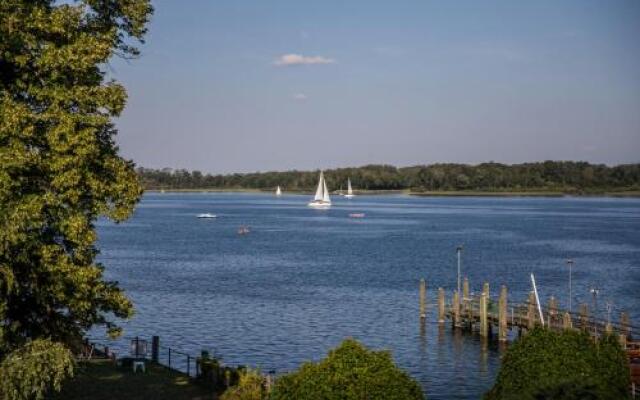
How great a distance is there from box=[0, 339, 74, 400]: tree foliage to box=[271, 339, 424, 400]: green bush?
704 centimetres

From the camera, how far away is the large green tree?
22.6 meters

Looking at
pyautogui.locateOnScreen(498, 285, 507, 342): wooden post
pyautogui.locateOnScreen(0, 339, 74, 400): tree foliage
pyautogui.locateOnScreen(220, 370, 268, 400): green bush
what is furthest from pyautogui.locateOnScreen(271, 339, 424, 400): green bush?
pyautogui.locateOnScreen(498, 285, 507, 342): wooden post

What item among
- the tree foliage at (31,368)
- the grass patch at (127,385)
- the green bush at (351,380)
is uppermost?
the green bush at (351,380)

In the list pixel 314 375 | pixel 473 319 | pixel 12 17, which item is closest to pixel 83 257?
pixel 12 17

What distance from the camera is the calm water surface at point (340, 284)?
170 ft

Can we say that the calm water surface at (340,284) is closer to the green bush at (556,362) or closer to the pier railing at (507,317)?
the pier railing at (507,317)

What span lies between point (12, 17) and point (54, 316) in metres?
8.79

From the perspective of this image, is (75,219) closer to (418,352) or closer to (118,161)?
(118,161)

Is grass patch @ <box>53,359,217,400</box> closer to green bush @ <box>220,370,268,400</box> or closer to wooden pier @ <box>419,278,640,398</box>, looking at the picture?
green bush @ <box>220,370,268,400</box>

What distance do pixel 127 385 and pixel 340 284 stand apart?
169 feet

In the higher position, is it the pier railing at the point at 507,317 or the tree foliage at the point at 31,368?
the tree foliage at the point at 31,368

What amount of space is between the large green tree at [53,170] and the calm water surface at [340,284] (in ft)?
70.8

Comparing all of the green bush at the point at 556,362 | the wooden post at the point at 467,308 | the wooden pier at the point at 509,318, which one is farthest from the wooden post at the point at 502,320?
the green bush at the point at 556,362

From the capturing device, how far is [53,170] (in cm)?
2305
